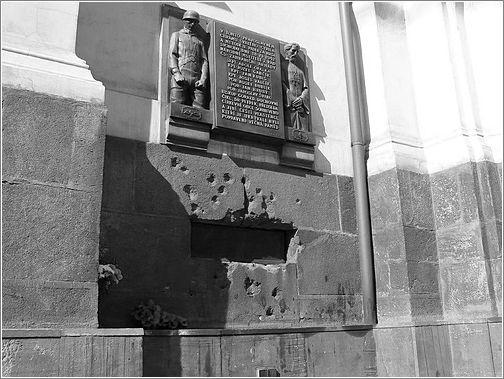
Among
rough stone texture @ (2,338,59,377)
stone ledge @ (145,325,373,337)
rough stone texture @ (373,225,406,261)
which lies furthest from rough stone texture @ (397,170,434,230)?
rough stone texture @ (2,338,59,377)

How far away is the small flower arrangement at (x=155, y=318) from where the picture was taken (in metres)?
4.29

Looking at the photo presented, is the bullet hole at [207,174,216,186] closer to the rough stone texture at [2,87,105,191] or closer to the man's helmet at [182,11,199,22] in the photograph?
the rough stone texture at [2,87,105,191]

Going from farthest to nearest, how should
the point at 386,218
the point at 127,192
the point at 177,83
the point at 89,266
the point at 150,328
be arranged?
the point at 386,218 → the point at 177,83 → the point at 127,192 → the point at 150,328 → the point at 89,266

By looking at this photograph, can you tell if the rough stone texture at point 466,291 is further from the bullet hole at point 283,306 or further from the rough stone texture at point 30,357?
the rough stone texture at point 30,357

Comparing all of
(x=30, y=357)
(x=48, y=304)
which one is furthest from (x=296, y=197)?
(x=30, y=357)

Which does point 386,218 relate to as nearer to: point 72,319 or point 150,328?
point 150,328

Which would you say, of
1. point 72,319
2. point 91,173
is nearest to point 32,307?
point 72,319

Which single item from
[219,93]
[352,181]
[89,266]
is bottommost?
[89,266]

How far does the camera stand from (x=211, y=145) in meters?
5.17

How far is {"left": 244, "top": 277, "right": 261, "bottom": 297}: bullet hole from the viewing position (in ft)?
16.4

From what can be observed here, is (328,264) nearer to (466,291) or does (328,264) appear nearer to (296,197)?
(296,197)

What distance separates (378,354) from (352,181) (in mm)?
1874

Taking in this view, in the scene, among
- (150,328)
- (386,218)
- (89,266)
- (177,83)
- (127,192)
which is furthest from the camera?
(386,218)

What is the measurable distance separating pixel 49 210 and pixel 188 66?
220 centimetres
